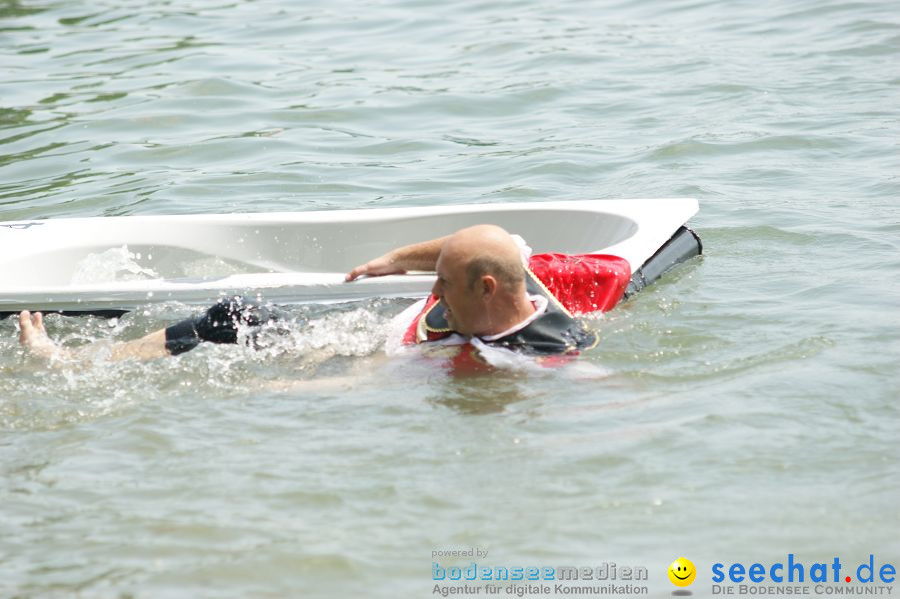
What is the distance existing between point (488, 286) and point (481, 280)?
0.04 m

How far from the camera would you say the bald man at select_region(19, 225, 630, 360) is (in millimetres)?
4793

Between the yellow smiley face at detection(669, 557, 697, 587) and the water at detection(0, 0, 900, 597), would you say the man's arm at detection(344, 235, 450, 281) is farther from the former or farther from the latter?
the yellow smiley face at detection(669, 557, 697, 587)

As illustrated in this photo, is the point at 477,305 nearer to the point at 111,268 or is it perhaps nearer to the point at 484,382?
the point at 484,382

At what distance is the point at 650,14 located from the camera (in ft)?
42.5

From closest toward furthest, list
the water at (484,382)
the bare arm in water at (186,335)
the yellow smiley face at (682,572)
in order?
the yellow smiley face at (682,572) → the water at (484,382) → the bare arm in water at (186,335)

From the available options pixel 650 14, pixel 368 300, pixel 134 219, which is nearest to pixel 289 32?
pixel 650 14

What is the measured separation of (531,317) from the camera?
16.1 feet

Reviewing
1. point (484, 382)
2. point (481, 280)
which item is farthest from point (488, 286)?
point (484, 382)

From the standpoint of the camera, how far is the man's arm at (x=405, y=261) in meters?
5.46

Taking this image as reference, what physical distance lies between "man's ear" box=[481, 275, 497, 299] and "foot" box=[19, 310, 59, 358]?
6.07 ft

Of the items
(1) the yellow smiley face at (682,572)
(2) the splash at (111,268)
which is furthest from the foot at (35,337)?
(1) the yellow smiley face at (682,572)

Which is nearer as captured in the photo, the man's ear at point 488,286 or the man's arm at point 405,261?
the man's ear at point 488,286

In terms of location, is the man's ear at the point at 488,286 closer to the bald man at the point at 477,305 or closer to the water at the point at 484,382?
the bald man at the point at 477,305

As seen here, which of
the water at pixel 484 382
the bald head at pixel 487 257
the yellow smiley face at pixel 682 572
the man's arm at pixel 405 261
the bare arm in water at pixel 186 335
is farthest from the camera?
the man's arm at pixel 405 261
